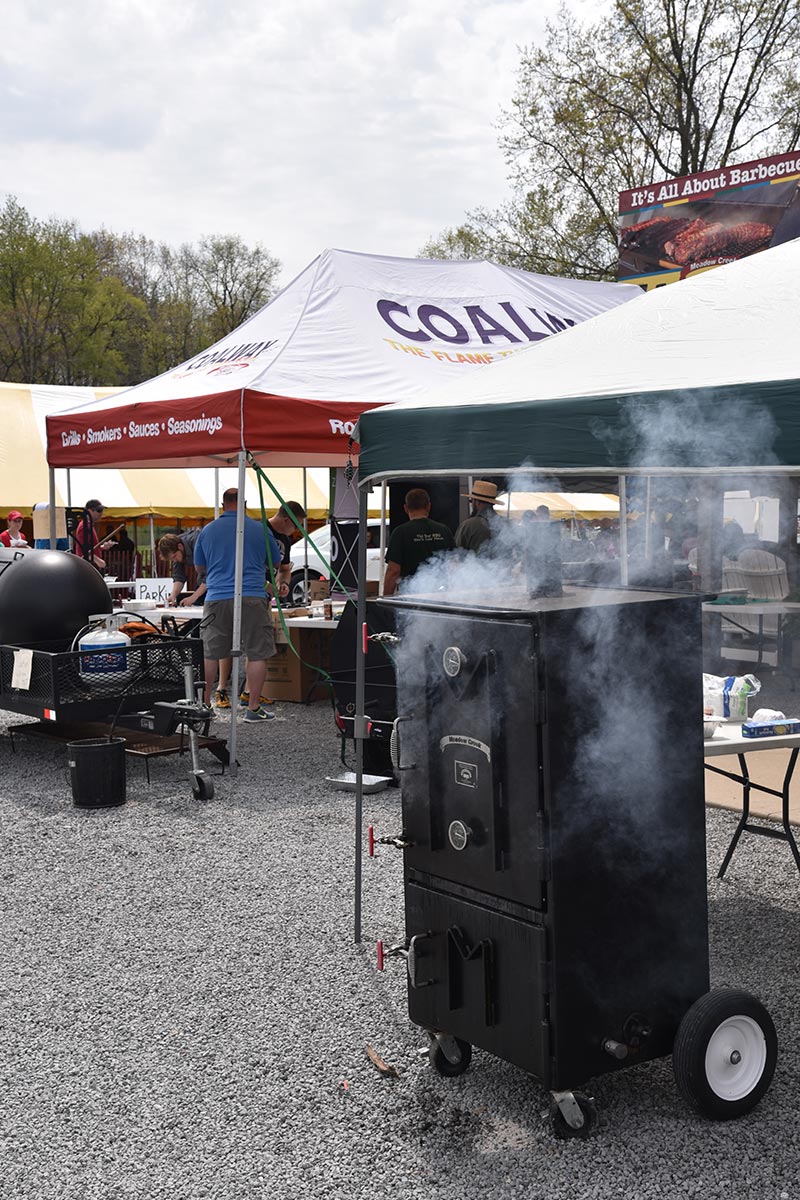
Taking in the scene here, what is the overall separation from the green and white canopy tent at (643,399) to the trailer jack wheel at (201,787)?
3222 millimetres

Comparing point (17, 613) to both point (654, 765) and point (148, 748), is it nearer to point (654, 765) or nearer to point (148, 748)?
point (148, 748)

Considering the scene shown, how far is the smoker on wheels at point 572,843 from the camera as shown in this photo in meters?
2.88

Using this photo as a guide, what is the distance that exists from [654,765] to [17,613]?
5.74 meters

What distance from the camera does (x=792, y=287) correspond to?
3.84m

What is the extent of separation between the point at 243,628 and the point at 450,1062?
5594 millimetres

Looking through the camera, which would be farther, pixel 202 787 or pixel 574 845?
pixel 202 787

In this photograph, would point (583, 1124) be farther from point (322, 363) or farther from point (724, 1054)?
point (322, 363)

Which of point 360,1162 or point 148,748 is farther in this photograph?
point 148,748

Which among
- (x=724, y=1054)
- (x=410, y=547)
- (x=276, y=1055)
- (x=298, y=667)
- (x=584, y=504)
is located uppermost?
(x=584, y=504)

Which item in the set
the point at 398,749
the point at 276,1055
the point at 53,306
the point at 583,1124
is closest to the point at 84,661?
the point at 276,1055

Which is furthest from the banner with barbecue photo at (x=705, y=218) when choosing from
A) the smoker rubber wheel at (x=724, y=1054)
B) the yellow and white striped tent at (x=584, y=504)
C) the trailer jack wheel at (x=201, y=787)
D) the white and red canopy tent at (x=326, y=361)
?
the smoker rubber wheel at (x=724, y=1054)

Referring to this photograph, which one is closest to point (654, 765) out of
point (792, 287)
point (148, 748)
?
point (792, 287)

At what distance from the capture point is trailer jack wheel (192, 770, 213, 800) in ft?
22.3

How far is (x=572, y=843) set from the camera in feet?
9.53
